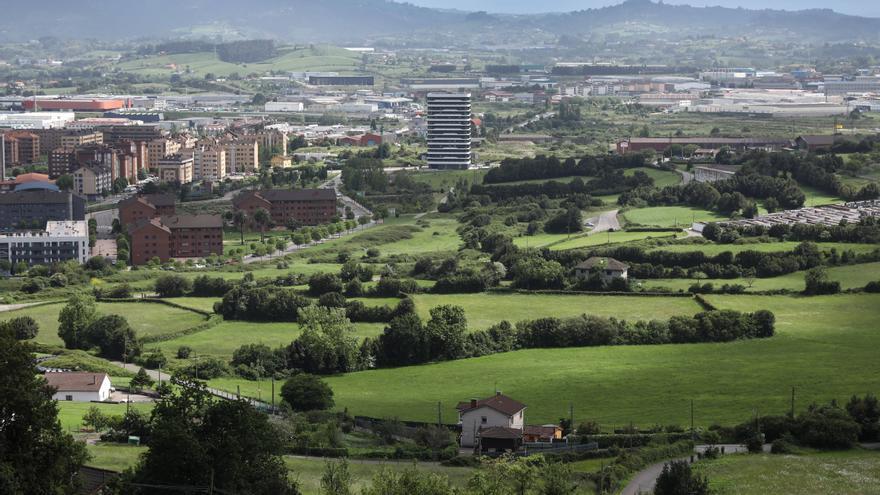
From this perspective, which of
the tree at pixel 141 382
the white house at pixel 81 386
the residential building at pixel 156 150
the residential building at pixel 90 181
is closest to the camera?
the white house at pixel 81 386

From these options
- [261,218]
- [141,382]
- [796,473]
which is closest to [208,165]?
[261,218]

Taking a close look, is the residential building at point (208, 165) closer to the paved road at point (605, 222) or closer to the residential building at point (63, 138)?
the residential building at point (63, 138)

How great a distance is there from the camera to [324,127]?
80.2m

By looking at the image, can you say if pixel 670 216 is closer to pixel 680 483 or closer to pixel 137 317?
pixel 137 317

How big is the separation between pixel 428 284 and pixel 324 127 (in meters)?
47.3

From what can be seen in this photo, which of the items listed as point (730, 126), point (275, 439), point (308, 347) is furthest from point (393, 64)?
point (275, 439)

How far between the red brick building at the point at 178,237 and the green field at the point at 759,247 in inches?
486

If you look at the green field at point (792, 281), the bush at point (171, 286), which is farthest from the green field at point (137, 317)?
the green field at point (792, 281)

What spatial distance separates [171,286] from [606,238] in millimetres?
11433

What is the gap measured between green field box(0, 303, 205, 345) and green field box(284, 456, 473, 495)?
10.2m

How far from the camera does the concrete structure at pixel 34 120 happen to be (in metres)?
75.4

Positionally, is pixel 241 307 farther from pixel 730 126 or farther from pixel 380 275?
pixel 730 126

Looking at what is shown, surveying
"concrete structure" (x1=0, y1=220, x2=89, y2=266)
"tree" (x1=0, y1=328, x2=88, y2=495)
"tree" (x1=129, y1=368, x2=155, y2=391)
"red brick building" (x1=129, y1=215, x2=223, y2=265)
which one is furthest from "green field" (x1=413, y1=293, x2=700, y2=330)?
"tree" (x1=0, y1=328, x2=88, y2=495)

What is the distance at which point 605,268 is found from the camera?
3341 centimetres
